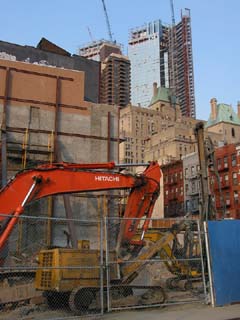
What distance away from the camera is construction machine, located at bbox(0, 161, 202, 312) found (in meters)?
12.2

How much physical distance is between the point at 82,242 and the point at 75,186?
201cm

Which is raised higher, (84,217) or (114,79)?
(114,79)

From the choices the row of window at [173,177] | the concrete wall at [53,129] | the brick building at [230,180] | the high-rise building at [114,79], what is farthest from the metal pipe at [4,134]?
the high-rise building at [114,79]

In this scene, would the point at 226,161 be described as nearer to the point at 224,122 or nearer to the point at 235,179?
the point at 235,179

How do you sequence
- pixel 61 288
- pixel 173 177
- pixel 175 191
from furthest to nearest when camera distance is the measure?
pixel 173 177, pixel 175 191, pixel 61 288

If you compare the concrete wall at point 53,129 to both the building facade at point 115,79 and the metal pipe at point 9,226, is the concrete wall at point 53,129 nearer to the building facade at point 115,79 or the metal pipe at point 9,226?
the metal pipe at point 9,226

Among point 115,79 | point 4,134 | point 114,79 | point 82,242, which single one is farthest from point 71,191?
point 115,79

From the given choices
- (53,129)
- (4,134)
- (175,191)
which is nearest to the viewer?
(4,134)

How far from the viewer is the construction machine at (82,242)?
12.2m

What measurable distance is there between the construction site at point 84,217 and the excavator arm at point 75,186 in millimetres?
34

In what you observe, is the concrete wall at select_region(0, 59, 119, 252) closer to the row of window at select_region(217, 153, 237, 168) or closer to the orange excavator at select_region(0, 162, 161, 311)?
the orange excavator at select_region(0, 162, 161, 311)

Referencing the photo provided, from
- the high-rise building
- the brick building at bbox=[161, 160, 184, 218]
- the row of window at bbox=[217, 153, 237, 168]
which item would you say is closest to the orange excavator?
the row of window at bbox=[217, 153, 237, 168]

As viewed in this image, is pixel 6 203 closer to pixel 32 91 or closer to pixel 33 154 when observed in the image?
pixel 33 154

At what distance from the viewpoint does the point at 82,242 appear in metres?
14.4
